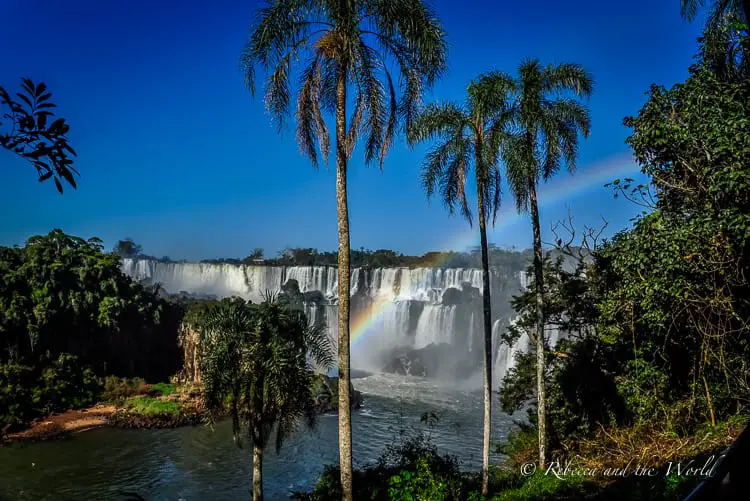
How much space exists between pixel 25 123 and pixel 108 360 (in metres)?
31.6

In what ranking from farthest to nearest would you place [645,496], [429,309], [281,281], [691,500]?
[281,281], [429,309], [645,496], [691,500]

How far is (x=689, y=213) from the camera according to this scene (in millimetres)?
9695

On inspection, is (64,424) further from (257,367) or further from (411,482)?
(411,482)

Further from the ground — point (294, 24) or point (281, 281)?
point (294, 24)

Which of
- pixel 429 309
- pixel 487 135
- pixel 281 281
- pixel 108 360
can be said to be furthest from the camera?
pixel 281 281

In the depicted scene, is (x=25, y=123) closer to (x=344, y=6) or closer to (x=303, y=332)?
(x=344, y=6)

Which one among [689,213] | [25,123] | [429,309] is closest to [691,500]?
[25,123]

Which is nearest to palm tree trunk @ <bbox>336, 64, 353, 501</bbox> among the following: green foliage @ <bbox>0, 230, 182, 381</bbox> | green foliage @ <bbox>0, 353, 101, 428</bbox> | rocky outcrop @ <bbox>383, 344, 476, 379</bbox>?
green foliage @ <bbox>0, 353, 101, 428</bbox>

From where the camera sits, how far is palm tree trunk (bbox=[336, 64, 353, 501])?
25.2 feet

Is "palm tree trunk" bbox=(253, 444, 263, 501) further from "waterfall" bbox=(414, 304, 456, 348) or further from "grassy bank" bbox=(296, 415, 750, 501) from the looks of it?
"waterfall" bbox=(414, 304, 456, 348)

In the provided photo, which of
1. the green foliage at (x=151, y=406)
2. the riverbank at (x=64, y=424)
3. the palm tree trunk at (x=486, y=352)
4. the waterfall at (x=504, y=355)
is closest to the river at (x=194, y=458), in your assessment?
the riverbank at (x=64, y=424)

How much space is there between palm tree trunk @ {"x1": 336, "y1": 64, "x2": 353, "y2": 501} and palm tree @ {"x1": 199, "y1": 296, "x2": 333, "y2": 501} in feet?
11.3

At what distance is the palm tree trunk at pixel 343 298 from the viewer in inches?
302

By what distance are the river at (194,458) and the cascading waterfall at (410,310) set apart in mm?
9898
